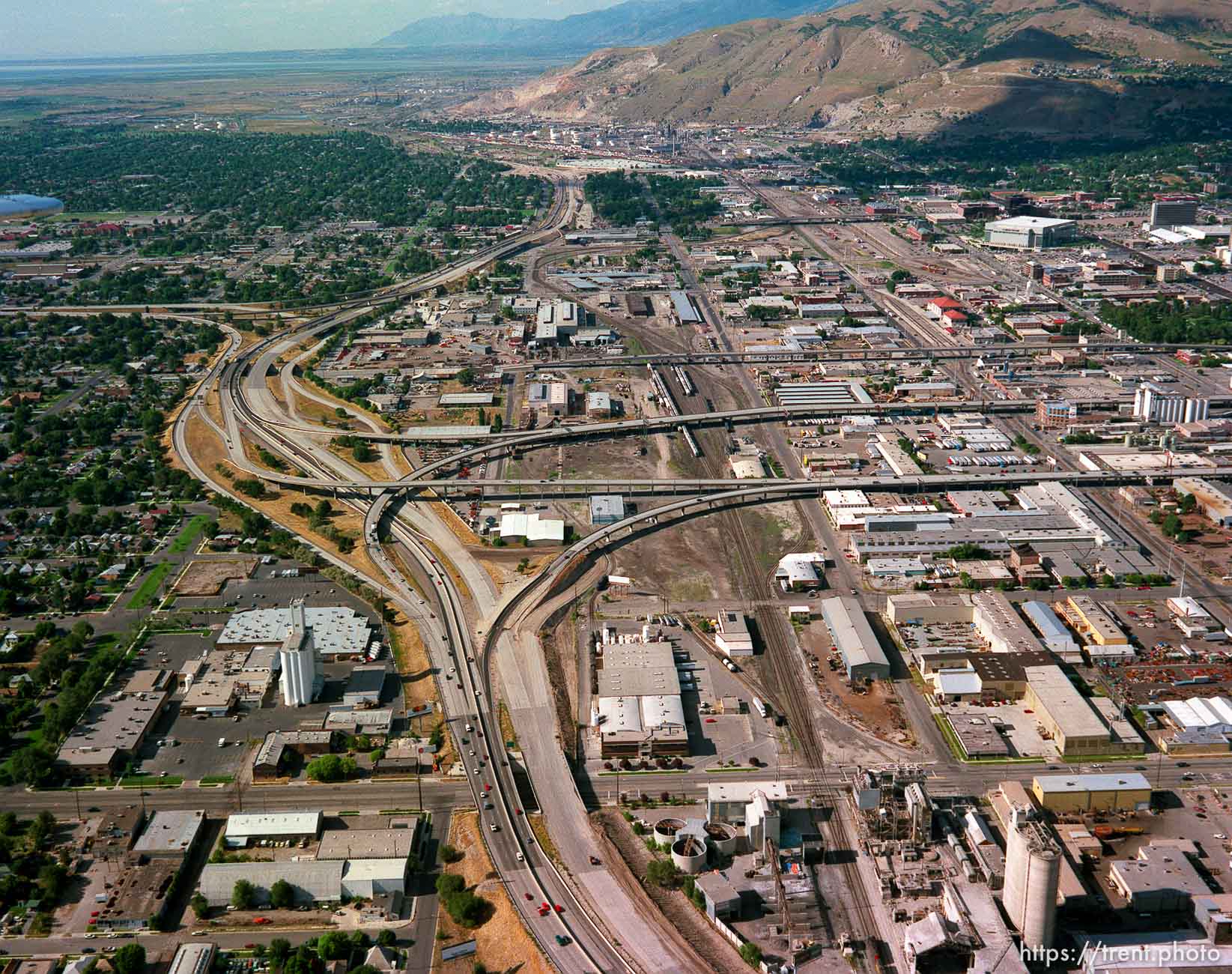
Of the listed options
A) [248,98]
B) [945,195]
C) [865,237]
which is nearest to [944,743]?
[865,237]

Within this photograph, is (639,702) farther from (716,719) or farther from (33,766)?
(33,766)

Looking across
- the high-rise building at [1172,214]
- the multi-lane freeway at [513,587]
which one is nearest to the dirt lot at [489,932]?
the multi-lane freeway at [513,587]

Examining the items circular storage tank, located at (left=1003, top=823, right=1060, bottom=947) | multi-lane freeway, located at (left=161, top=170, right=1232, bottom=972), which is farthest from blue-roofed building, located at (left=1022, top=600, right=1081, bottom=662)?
circular storage tank, located at (left=1003, top=823, right=1060, bottom=947)

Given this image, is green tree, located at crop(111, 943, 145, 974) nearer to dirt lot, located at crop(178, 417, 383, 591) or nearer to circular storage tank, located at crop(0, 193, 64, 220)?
dirt lot, located at crop(178, 417, 383, 591)

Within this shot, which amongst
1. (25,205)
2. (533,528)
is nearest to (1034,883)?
(533,528)

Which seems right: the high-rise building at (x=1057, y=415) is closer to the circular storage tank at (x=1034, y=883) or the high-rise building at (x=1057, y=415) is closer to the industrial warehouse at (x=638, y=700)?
the industrial warehouse at (x=638, y=700)
